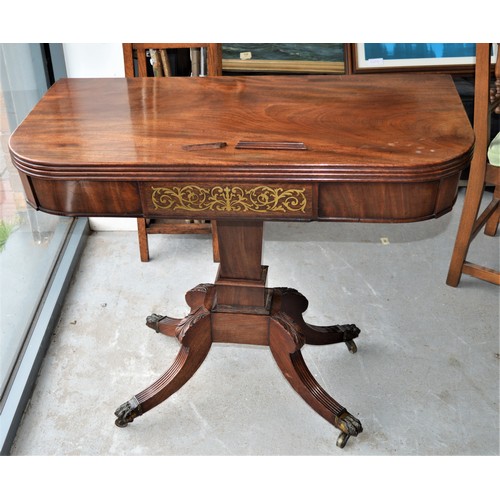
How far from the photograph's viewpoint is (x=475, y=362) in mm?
2449

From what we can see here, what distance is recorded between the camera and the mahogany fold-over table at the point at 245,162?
66.2 inches

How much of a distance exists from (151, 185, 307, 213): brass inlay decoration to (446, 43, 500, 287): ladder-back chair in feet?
3.53

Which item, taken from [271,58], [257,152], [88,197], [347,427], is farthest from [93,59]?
[347,427]

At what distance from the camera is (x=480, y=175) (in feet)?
8.56

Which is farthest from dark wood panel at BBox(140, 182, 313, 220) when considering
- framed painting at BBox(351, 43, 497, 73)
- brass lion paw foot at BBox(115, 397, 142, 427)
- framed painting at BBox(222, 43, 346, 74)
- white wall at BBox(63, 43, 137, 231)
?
framed painting at BBox(351, 43, 497, 73)

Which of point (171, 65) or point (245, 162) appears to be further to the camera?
point (171, 65)

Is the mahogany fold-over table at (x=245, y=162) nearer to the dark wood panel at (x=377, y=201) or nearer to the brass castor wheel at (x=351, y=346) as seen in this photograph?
the dark wood panel at (x=377, y=201)

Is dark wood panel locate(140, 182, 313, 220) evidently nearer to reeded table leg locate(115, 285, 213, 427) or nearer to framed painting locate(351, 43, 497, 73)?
reeded table leg locate(115, 285, 213, 427)

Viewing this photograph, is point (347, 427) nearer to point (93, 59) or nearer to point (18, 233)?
point (18, 233)

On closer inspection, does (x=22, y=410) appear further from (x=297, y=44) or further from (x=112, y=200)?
(x=297, y=44)

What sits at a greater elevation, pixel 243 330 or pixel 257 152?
pixel 257 152

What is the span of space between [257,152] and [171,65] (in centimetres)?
134

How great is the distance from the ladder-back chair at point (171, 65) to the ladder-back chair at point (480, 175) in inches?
36.0

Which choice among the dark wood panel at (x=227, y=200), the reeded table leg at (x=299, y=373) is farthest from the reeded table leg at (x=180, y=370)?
the dark wood panel at (x=227, y=200)
